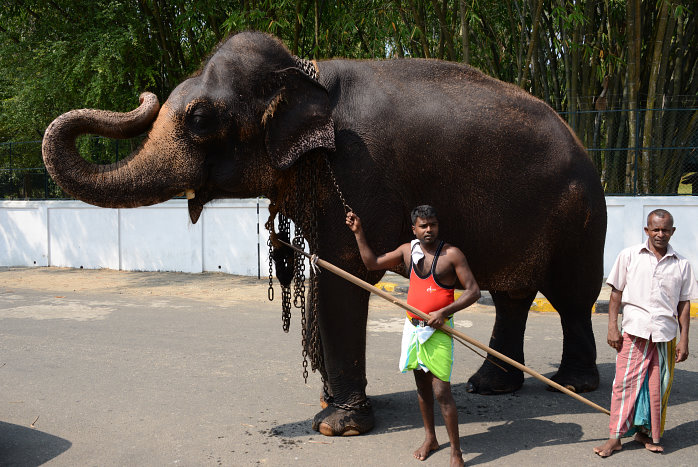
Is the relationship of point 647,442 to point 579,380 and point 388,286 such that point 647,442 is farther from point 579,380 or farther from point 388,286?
point 388,286

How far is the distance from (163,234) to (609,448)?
34.5ft

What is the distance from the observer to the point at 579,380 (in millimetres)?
4941

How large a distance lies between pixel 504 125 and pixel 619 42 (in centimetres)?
852

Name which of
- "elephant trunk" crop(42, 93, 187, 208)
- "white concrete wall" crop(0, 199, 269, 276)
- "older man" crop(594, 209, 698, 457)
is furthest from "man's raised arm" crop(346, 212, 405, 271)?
"white concrete wall" crop(0, 199, 269, 276)

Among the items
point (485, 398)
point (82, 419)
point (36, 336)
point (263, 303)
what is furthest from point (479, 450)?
point (263, 303)

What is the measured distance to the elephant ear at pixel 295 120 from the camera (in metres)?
3.90

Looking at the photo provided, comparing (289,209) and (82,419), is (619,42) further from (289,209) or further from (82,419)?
(82,419)

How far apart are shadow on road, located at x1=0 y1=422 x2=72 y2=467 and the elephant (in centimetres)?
140

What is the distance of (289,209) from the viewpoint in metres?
4.20

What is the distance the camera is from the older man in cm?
372

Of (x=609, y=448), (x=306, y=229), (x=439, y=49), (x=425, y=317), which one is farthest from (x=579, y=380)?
(x=439, y=49)

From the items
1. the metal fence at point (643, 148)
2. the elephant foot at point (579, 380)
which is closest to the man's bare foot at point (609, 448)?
the elephant foot at point (579, 380)

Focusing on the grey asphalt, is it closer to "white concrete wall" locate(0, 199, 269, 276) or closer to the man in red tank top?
the man in red tank top

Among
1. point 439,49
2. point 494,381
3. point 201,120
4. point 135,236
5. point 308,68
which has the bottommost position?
point 494,381
